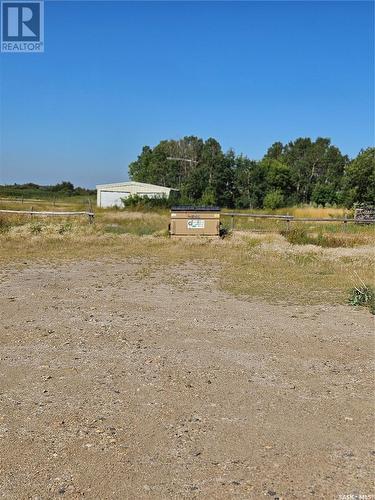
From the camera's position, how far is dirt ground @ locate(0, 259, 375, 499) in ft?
9.55

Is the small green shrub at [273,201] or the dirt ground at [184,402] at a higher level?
the small green shrub at [273,201]

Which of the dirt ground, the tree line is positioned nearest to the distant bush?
the dirt ground

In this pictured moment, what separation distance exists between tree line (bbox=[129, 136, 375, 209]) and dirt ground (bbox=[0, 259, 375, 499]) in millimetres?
37527

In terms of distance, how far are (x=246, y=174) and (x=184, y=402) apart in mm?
57536

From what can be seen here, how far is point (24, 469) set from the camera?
2.97 meters

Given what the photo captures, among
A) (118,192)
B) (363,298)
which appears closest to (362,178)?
(118,192)

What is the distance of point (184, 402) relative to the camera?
3988mm

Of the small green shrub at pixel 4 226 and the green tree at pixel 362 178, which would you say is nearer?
the small green shrub at pixel 4 226

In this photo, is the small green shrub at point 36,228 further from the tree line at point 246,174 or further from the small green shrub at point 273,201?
the small green shrub at point 273,201

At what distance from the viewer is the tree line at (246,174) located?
5788 centimetres

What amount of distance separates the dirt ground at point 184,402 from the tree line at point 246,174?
3753cm

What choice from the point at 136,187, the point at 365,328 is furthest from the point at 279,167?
the point at 365,328

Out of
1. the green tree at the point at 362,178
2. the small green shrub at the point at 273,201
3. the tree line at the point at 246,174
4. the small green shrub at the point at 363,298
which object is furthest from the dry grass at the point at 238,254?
the small green shrub at the point at 273,201

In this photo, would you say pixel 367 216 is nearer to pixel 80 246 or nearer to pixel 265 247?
pixel 265 247
